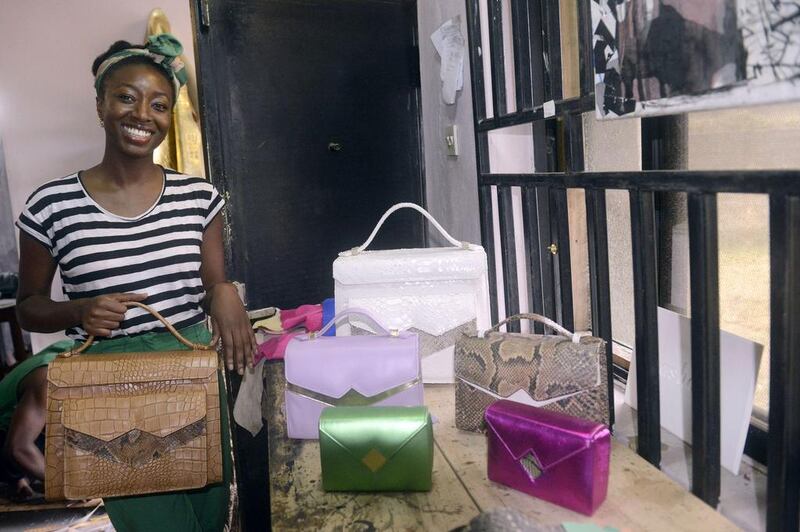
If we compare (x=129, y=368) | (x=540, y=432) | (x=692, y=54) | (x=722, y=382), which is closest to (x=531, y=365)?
(x=540, y=432)

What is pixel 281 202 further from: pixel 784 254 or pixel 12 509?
pixel 784 254

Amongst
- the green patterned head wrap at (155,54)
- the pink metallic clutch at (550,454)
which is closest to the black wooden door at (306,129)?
the green patterned head wrap at (155,54)

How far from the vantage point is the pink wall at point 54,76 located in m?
3.87

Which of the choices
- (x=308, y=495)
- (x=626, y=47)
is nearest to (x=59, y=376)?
(x=308, y=495)

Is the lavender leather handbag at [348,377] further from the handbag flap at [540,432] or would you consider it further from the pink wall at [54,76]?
the pink wall at [54,76]

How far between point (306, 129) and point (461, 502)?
187cm

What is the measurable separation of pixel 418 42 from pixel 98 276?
1705mm

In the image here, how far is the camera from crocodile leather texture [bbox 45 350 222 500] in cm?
119

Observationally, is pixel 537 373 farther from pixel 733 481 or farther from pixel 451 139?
pixel 451 139

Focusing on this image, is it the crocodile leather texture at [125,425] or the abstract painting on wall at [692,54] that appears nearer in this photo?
the abstract painting on wall at [692,54]

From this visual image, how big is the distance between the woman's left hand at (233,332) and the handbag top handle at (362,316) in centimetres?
13

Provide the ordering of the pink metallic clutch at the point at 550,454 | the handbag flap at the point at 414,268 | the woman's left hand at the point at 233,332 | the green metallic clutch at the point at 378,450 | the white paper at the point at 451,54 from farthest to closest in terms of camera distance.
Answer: the white paper at the point at 451,54 → the handbag flap at the point at 414,268 → the woman's left hand at the point at 233,332 → the green metallic clutch at the point at 378,450 → the pink metallic clutch at the point at 550,454

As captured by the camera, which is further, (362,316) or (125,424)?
(362,316)

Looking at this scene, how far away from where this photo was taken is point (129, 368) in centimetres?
120
